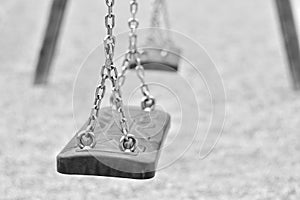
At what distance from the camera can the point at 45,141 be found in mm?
2260

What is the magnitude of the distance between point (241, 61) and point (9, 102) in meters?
1.59

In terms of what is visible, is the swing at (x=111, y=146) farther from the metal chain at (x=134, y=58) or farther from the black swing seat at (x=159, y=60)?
the black swing seat at (x=159, y=60)

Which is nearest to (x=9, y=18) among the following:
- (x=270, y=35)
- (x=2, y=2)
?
(x=2, y=2)

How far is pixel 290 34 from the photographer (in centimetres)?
269

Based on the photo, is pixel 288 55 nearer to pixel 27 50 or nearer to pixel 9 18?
pixel 27 50

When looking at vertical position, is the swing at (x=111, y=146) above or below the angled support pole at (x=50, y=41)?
below

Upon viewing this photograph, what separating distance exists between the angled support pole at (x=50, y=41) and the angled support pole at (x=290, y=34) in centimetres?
101

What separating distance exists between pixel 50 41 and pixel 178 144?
92cm

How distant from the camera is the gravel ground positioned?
1818 millimetres

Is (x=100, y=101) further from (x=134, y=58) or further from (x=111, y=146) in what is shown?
(x=134, y=58)

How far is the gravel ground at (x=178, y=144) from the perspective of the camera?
5.97ft

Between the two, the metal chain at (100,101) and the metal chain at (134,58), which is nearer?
the metal chain at (100,101)

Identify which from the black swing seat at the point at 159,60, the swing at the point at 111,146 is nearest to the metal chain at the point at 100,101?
the swing at the point at 111,146

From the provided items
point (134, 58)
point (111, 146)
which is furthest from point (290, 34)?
point (111, 146)
